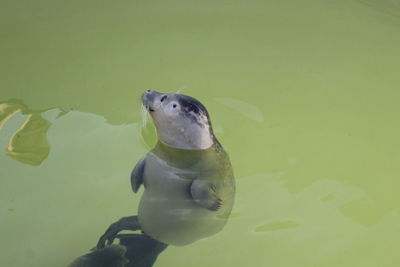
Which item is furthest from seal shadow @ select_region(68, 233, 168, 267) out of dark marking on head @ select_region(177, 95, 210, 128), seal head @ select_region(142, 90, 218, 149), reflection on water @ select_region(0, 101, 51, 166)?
reflection on water @ select_region(0, 101, 51, 166)

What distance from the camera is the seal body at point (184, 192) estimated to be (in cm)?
284

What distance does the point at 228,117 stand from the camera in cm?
401

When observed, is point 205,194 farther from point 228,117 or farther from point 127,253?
point 228,117

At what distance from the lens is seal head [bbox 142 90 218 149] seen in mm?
2967

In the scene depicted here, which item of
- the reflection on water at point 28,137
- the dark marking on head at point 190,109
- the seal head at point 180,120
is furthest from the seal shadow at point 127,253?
the reflection on water at point 28,137

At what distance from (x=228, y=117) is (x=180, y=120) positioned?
1087 millimetres

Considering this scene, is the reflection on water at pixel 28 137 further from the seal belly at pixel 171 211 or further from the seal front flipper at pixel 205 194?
the seal front flipper at pixel 205 194

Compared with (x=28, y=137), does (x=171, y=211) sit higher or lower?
higher

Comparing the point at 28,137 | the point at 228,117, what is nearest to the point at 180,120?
the point at 228,117

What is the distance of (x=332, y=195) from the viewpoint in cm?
347

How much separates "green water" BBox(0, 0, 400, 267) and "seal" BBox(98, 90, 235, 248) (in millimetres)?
276

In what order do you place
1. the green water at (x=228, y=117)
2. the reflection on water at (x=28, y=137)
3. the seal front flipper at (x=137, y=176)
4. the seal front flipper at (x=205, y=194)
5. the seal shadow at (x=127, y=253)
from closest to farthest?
1. the seal shadow at (x=127, y=253)
2. the seal front flipper at (x=205, y=194)
3. the seal front flipper at (x=137, y=176)
4. the green water at (x=228, y=117)
5. the reflection on water at (x=28, y=137)

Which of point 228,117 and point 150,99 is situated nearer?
point 150,99

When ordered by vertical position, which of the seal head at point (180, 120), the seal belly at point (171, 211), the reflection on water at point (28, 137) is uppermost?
the seal head at point (180, 120)
